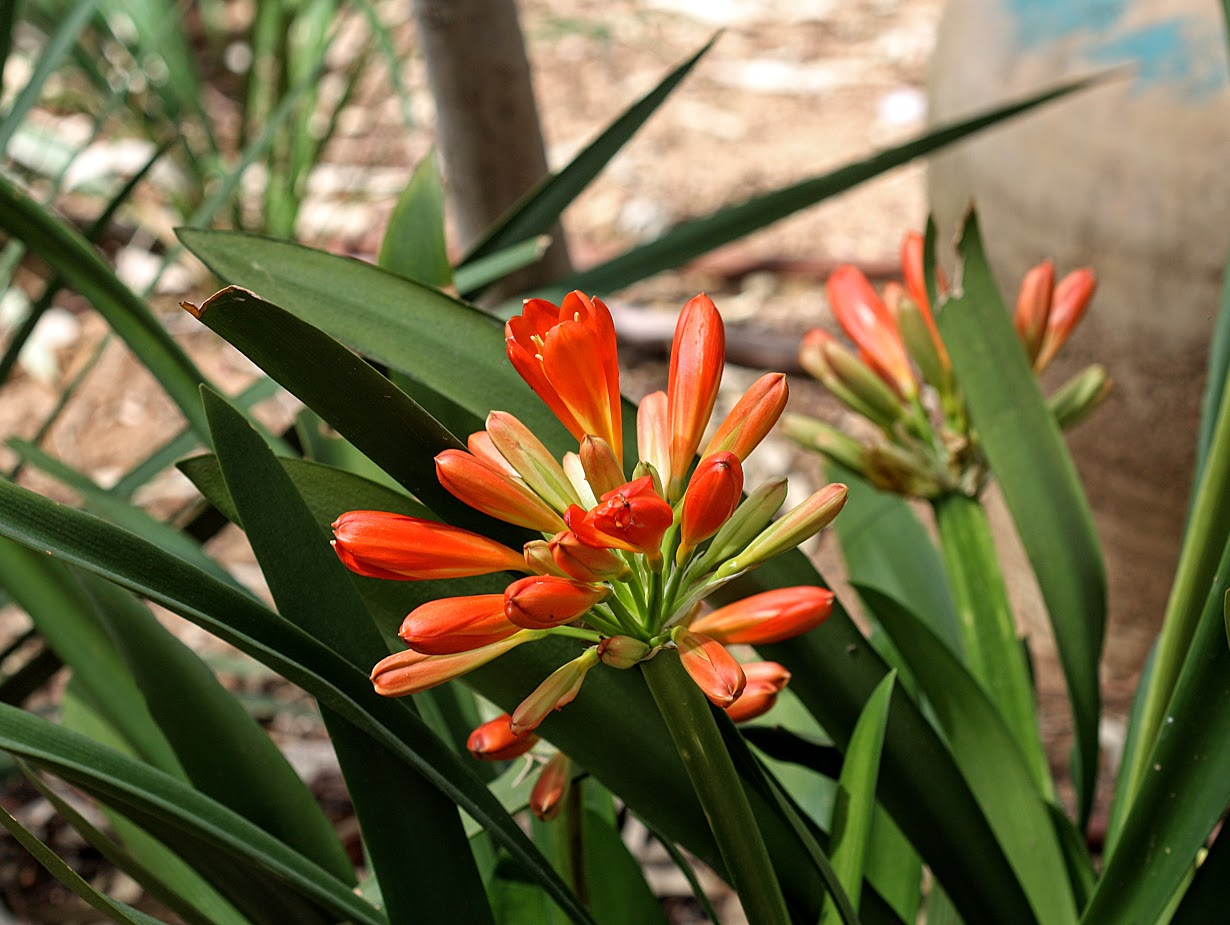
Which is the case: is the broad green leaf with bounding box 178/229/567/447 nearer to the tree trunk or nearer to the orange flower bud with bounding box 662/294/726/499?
the orange flower bud with bounding box 662/294/726/499

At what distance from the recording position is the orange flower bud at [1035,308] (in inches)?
28.2

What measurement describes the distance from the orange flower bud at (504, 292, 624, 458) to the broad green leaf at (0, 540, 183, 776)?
36 centimetres

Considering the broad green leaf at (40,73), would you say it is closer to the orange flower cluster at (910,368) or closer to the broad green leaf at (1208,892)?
the orange flower cluster at (910,368)

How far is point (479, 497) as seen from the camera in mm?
432

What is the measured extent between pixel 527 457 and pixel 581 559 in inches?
2.5

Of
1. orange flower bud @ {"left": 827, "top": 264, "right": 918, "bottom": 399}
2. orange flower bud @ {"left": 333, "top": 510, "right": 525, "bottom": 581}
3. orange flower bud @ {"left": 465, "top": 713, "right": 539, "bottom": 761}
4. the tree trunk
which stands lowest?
orange flower bud @ {"left": 465, "top": 713, "right": 539, "bottom": 761}

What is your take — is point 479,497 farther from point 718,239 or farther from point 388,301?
point 718,239

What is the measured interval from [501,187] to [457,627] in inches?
39.3

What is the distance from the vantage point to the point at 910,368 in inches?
29.0

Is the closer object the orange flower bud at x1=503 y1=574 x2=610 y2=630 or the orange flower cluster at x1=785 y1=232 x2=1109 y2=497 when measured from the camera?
the orange flower bud at x1=503 y1=574 x2=610 y2=630

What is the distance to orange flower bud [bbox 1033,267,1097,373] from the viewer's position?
74 centimetres

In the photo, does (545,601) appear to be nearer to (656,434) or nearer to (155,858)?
(656,434)

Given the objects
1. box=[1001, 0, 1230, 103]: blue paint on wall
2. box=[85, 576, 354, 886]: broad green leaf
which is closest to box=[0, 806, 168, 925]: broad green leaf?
box=[85, 576, 354, 886]: broad green leaf

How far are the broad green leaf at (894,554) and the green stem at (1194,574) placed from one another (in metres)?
0.27
